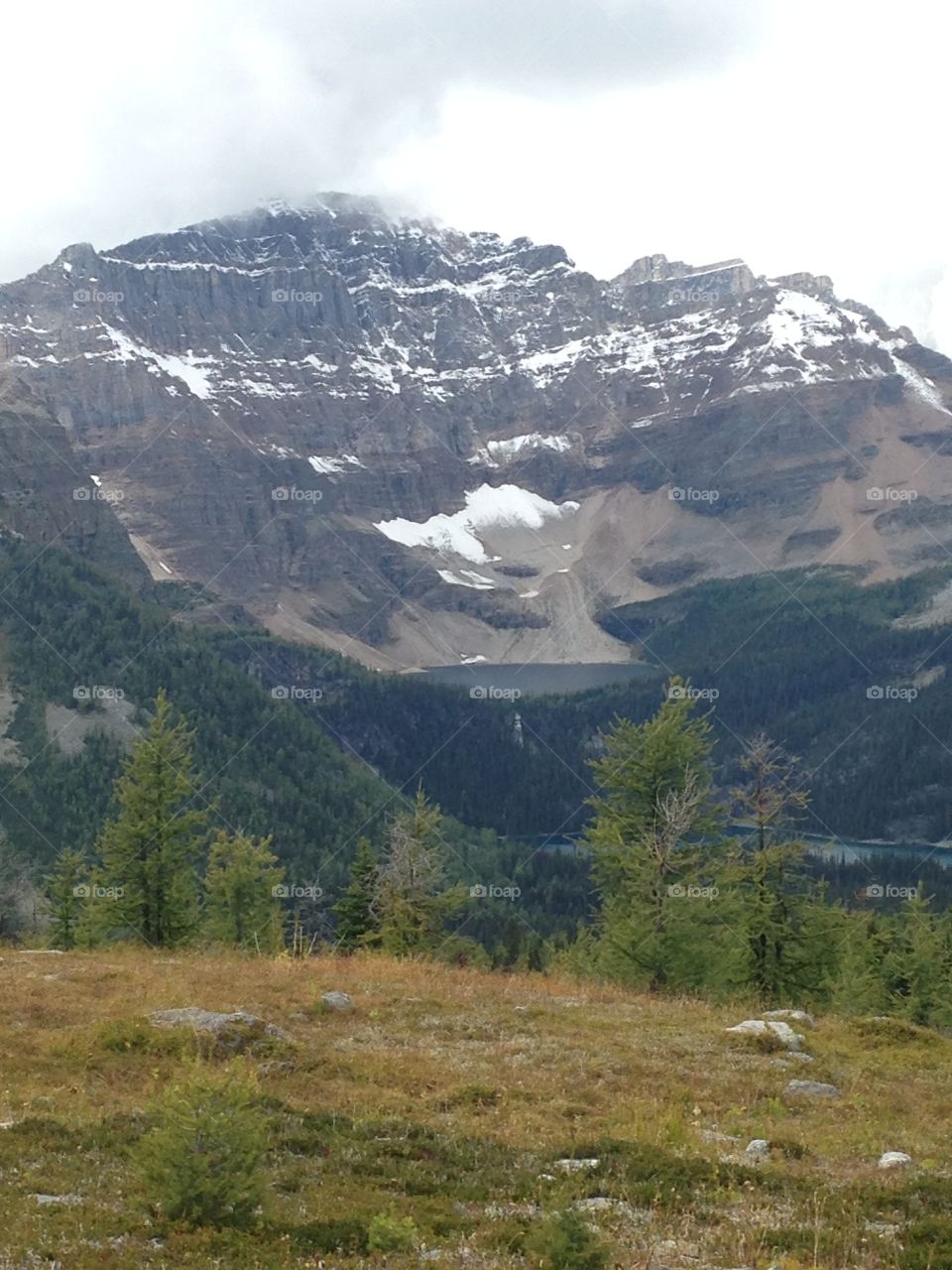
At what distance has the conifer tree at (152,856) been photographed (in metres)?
44.7

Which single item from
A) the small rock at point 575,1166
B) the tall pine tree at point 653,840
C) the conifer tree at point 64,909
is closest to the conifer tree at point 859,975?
the tall pine tree at point 653,840

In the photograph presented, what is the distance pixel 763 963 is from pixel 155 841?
22.6m

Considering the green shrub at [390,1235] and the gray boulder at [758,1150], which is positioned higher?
the green shrub at [390,1235]

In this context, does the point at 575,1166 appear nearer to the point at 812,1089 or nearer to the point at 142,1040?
the point at 812,1089

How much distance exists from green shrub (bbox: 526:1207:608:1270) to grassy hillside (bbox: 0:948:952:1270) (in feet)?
1.64

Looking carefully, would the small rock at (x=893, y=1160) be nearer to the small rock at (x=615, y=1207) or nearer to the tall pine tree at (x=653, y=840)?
the small rock at (x=615, y=1207)

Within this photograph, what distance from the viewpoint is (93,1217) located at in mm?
10789

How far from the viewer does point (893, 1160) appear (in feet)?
47.2

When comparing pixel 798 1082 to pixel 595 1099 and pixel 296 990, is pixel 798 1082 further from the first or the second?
pixel 296 990

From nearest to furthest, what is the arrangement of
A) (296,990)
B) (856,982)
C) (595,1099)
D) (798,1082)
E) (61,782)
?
(595,1099) < (798,1082) < (296,990) < (856,982) < (61,782)

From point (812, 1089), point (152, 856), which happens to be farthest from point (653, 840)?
point (812, 1089)

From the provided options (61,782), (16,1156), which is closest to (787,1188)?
(16,1156)

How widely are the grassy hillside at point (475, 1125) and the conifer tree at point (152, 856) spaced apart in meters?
19.8

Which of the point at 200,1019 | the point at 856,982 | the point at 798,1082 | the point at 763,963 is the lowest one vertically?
the point at 856,982
